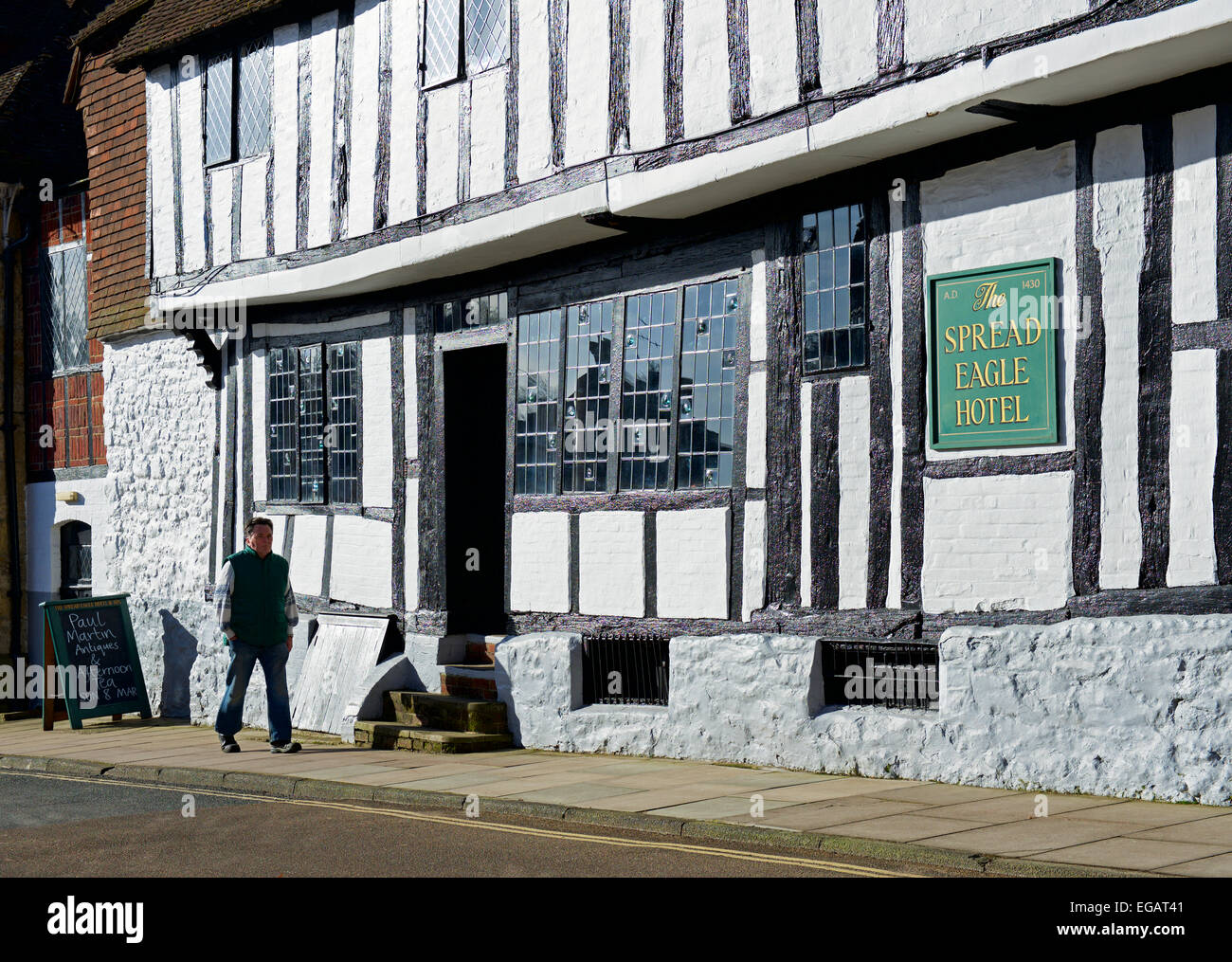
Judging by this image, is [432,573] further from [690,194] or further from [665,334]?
[690,194]

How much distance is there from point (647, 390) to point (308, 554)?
4.62 meters

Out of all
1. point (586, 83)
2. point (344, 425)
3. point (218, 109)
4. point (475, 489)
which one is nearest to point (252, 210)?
point (218, 109)

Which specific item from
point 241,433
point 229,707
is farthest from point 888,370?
point 241,433

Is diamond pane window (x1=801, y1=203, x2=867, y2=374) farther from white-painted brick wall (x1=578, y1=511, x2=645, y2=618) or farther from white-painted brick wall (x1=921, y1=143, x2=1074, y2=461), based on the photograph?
white-painted brick wall (x1=578, y1=511, x2=645, y2=618)

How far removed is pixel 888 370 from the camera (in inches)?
367

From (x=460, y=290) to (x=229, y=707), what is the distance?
3917mm

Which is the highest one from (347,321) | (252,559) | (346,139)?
(346,139)

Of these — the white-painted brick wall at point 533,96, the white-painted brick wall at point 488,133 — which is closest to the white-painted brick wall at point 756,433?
the white-painted brick wall at point 533,96

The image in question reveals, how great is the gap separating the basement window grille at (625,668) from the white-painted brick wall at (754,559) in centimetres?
85

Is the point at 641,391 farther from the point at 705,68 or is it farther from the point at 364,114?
the point at 364,114

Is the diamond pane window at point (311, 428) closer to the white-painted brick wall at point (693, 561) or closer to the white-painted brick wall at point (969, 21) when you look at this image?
the white-painted brick wall at point (693, 561)

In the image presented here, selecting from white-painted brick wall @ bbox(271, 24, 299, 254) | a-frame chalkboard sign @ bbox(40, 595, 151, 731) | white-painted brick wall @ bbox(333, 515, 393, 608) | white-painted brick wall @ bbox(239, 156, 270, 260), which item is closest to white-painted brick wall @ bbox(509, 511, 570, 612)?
white-painted brick wall @ bbox(333, 515, 393, 608)

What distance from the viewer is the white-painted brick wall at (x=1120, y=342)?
8078 millimetres

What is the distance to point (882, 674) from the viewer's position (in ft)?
30.9
